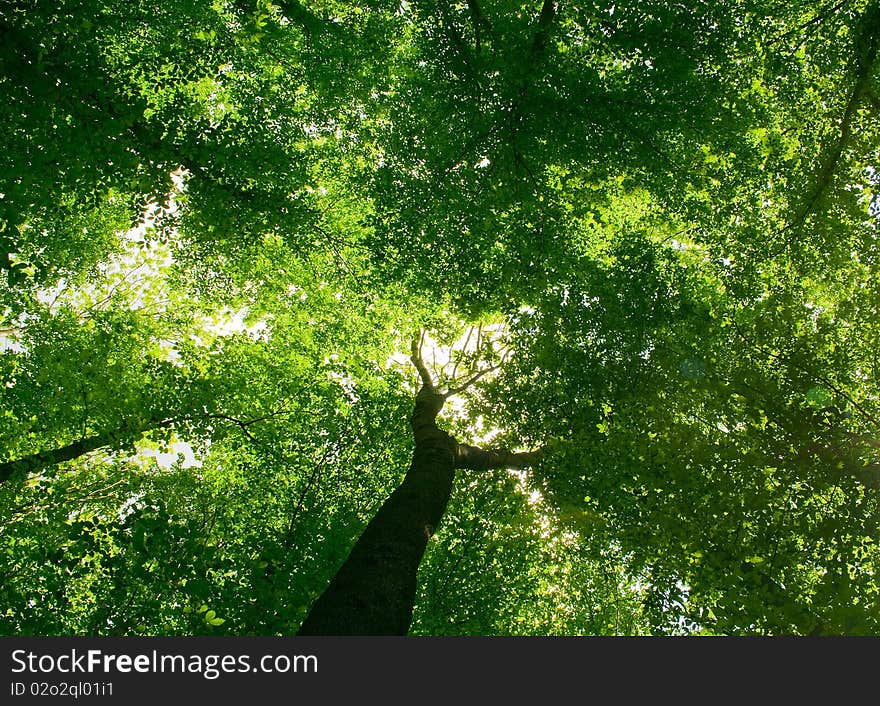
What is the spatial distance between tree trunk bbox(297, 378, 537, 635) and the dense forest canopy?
0.28ft

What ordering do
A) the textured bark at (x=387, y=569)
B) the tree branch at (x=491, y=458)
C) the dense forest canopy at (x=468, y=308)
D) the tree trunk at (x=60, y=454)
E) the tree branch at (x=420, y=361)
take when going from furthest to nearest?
the tree branch at (x=420, y=361), the tree branch at (x=491, y=458), the tree trunk at (x=60, y=454), the dense forest canopy at (x=468, y=308), the textured bark at (x=387, y=569)

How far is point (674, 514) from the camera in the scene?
820cm

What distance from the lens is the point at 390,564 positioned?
572cm

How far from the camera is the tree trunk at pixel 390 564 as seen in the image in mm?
4832

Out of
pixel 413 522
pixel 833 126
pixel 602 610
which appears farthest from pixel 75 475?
pixel 833 126

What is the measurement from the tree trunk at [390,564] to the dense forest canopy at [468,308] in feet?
0.28

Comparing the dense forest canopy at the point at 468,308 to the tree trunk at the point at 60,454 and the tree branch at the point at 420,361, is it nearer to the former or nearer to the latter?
the tree trunk at the point at 60,454

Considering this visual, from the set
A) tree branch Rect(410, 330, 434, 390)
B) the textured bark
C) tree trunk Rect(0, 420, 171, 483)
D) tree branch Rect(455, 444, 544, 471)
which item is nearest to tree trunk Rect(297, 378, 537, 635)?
the textured bark

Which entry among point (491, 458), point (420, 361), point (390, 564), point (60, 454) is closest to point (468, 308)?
point (491, 458)

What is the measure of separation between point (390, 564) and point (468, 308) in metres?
6.32

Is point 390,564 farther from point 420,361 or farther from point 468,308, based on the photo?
point 420,361

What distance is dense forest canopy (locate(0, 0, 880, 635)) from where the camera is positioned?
23.7 feet

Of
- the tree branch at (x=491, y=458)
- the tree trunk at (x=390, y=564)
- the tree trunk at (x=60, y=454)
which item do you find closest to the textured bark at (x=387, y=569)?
the tree trunk at (x=390, y=564)

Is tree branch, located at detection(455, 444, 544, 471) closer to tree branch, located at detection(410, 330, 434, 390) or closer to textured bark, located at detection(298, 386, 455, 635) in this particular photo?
textured bark, located at detection(298, 386, 455, 635)
